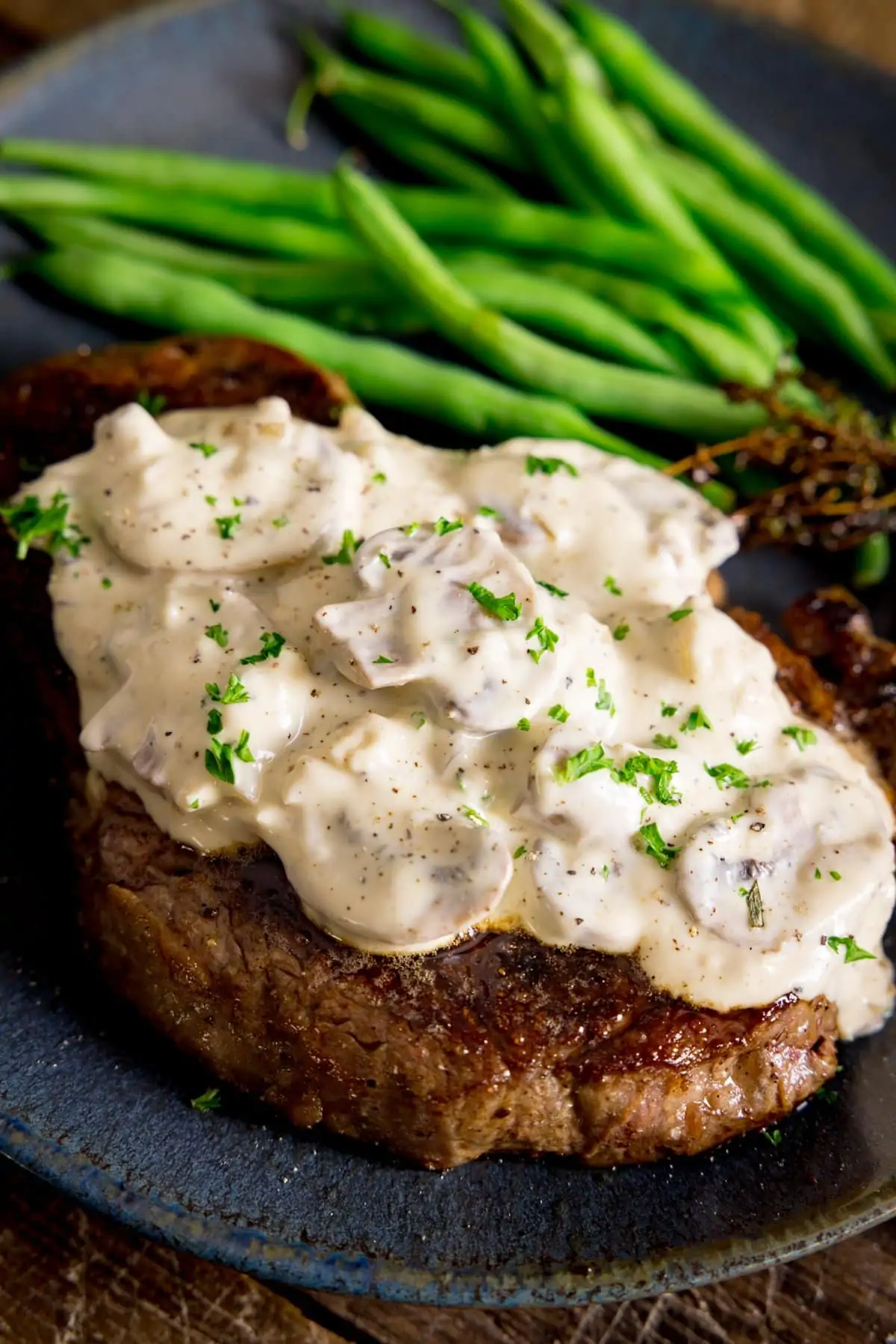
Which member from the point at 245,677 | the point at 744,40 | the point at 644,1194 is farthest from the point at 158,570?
the point at 744,40

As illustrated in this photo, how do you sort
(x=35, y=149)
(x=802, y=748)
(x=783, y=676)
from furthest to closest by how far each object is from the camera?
(x=35, y=149) < (x=783, y=676) < (x=802, y=748)

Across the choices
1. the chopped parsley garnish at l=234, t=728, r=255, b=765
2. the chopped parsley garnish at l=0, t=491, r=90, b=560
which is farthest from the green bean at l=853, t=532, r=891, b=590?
the chopped parsley garnish at l=0, t=491, r=90, b=560

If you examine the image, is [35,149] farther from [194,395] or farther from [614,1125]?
[614,1125]

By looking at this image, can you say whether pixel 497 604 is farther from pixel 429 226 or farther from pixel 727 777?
pixel 429 226

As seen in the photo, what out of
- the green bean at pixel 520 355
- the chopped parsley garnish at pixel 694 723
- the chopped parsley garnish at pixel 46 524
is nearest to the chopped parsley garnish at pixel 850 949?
the chopped parsley garnish at pixel 694 723

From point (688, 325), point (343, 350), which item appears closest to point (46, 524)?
point (343, 350)

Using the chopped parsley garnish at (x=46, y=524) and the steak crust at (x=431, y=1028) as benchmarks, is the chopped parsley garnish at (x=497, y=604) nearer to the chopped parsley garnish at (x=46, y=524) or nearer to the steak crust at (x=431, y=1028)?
the steak crust at (x=431, y=1028)

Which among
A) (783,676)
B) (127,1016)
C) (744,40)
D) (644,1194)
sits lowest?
(127,1016)
